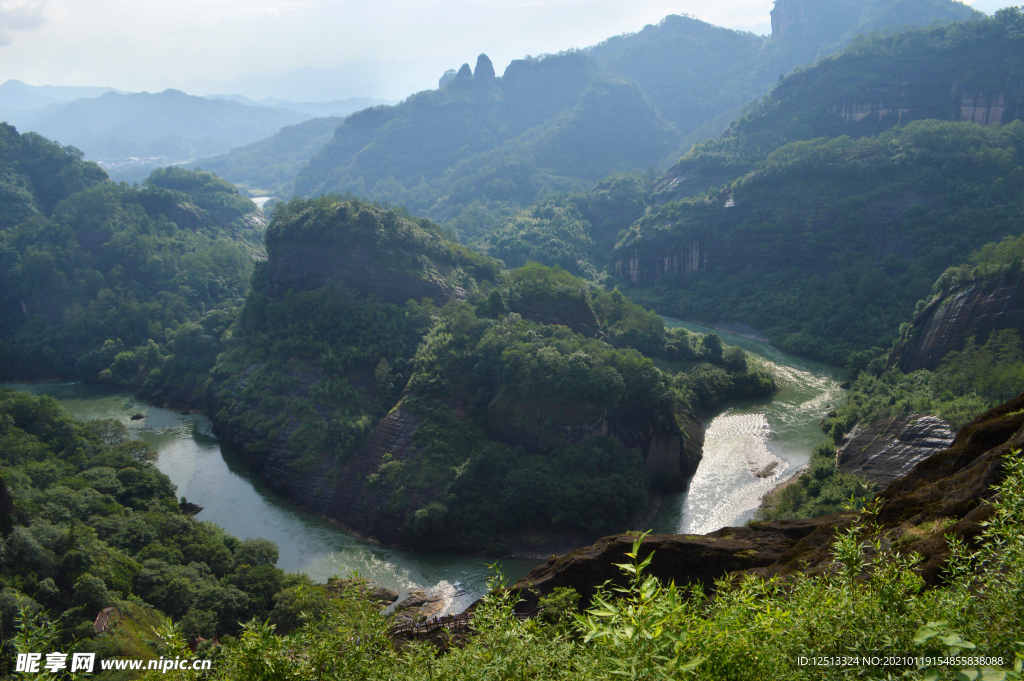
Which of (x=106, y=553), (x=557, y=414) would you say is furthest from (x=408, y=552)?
(x=106, y=553)

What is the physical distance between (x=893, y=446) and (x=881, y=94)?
78706mm

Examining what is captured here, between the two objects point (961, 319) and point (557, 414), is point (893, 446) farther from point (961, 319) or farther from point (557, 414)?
point (557, 414)

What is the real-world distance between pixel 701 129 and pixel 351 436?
164674 mm

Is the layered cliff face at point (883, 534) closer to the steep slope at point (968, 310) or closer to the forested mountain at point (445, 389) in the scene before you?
the forested mountain at point (445, 389)

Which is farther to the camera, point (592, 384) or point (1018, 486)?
point (592, 384)

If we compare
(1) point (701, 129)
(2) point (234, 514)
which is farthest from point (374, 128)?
(2) point (234, 514)

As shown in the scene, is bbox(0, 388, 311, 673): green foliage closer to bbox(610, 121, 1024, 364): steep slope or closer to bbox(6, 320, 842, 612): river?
bbox(6, 320, 842, 612): river

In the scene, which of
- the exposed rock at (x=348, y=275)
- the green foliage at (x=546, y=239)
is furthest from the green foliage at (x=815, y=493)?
the green foliage at (x=546, y=239)

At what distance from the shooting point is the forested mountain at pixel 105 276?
66.8 meters

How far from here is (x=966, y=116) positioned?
291ft

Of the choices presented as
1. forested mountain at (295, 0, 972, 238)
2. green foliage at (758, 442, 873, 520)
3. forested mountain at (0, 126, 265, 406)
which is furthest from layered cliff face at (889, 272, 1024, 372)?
forested mountain at (295, 0, 972, 238)

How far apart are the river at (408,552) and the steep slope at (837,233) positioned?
9.76 meters

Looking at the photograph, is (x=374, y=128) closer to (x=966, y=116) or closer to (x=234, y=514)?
(x=966, y=116)

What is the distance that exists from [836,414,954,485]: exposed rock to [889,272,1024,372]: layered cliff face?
10086mm
